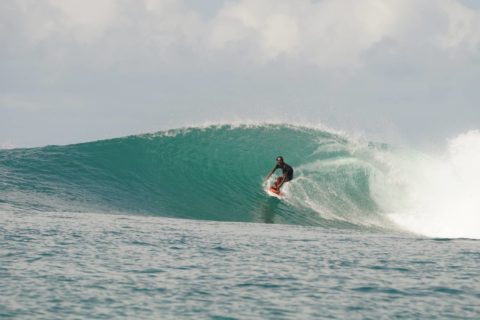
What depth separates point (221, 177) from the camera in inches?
886

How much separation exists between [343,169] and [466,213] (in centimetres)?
521

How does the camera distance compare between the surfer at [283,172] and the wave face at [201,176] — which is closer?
the wave face at [201,176]

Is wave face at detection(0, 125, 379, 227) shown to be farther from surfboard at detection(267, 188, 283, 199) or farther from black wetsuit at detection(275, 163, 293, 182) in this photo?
black wetsuit at detection(275, 163, 293, 182)

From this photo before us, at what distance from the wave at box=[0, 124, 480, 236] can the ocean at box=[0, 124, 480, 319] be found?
0.07 m

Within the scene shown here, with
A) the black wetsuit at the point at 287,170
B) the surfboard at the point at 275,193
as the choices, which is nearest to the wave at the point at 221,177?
the surfboard at the point at 275,193

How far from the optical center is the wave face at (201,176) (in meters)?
18.4

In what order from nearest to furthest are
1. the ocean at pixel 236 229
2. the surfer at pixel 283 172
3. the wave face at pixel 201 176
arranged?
the ocean at pixel 236 229, the wave face at pixel 201 176, the surfer at pixel 283 172

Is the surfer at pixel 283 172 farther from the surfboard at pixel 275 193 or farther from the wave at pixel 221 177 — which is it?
the wave at pixel 221 177

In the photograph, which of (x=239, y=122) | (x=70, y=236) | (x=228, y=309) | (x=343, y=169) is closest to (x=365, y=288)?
(x=228, y=309)

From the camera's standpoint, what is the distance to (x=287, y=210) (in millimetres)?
18969

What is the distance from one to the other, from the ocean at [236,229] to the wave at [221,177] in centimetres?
7

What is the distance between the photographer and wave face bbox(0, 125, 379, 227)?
18375mm

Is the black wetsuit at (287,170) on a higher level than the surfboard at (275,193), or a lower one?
higher

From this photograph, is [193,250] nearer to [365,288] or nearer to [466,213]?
[365,288]
